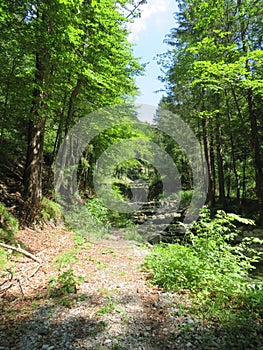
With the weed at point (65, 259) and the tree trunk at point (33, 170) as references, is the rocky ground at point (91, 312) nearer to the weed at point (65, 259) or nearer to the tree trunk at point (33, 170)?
the weed at point (65, 259)

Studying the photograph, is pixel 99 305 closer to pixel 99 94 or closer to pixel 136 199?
pixel 99 94

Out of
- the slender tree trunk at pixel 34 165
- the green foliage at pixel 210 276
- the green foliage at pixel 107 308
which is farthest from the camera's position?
the slender tree trunk at pixel 34 165

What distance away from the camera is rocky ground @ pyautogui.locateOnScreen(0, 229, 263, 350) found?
2184 mm

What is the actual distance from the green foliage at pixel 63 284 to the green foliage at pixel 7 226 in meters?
1.62

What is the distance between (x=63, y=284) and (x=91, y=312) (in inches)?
31.3

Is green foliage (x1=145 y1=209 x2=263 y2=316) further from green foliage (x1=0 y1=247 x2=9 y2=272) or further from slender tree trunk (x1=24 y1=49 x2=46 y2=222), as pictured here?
slender tree trunk (x1=24 y1=49 x2=46 y2=222)

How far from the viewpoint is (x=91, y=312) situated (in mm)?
2676

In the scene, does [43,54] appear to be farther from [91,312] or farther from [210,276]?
[210,276]

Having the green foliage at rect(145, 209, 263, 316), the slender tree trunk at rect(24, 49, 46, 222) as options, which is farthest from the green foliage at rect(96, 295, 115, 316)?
the slender tree trunk at rect(24, 49, 46, 222)

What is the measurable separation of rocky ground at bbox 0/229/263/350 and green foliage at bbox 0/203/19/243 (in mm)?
607

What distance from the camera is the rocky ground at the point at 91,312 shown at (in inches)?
86.0

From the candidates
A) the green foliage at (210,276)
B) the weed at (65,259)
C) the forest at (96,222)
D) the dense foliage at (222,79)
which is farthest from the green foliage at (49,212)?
the dense foliage at (222,79)

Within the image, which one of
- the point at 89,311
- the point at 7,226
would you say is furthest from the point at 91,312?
the point at 7,226

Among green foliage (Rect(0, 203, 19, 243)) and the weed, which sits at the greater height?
green foliage (Rect(0, 203, 19, 243))
